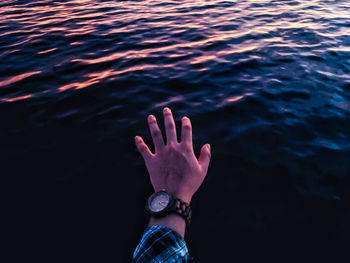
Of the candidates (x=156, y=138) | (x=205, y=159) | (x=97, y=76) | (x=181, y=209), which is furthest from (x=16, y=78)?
(x=181, y=209)

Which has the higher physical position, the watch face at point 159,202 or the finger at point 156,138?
the finger at point 156,138

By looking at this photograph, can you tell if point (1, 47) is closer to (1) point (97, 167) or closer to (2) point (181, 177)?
(1) point (97, 167)

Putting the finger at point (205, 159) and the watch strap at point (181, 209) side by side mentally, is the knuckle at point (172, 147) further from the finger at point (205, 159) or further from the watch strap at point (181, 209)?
the watch strap at point (181, 209)

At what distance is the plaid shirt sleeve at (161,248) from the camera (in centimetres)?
145

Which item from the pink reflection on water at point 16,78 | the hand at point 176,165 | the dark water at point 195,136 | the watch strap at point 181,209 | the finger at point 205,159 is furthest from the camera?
the pink reflection on water at point 16,78

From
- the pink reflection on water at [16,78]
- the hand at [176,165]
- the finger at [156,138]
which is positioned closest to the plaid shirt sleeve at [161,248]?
the hand at [176,165]

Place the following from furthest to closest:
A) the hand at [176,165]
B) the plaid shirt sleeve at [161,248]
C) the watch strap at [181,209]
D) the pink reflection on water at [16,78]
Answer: the pink reflection on water at [16,78]
the hand at [176,165]
the watch strap at [181,209]
the plaid shirt sleeve at [161,248]

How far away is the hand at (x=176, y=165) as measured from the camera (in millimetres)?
1856

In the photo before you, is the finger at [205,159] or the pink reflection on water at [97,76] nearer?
the finger at [205,159]

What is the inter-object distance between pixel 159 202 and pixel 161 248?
1.07 ft

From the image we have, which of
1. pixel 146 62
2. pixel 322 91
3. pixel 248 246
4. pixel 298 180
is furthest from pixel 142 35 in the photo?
pixel 248 246


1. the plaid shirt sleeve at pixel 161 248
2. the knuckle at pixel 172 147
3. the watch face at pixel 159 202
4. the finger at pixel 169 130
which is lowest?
the plaid shirt sleeve at pixel 161 248

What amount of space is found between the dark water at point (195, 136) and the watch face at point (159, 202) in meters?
0.81

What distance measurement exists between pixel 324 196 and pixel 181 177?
→ 5.88 ft
